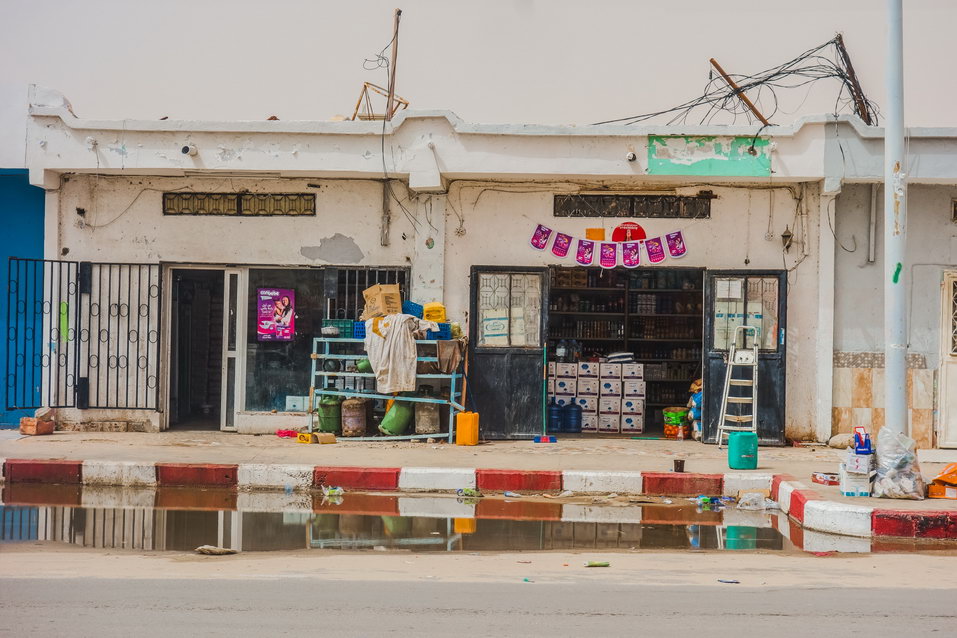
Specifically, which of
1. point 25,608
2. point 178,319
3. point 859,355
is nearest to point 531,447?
point 859,355

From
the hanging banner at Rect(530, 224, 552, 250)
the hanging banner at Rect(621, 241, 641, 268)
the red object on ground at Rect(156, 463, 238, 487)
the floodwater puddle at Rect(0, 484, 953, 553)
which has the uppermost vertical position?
the hanging banner at Rect(530, 224, 552, 250)

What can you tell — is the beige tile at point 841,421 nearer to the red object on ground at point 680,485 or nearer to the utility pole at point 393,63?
→ the red object on ground at point 680,485

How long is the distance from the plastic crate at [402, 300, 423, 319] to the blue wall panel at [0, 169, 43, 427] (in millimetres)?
5282

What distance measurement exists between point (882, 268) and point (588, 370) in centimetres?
464

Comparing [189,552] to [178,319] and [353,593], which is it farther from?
[178,319]

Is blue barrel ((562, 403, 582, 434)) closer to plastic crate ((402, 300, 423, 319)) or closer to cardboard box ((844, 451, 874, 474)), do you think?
plastic crate ((402, 300, 423, 319))

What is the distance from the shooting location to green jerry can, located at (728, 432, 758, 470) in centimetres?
1065

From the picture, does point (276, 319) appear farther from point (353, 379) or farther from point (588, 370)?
point (588, 370)

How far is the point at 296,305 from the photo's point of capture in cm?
1327

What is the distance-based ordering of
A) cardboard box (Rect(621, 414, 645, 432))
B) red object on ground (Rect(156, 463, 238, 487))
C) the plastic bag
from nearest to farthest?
1. the plastic bag
2. red object on ground (Rect(156, 463, 238, 487))
3. cardboard box (Rect(621, 414, 645, 432))

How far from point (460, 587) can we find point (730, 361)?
7487 mm

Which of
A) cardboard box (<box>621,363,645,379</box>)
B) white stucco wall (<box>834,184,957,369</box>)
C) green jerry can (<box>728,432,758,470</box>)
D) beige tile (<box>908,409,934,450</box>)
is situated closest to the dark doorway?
cardboard box (<box>621,363,645,379</box>)

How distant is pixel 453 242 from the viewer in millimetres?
13164

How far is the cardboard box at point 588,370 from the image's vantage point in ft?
49.7
